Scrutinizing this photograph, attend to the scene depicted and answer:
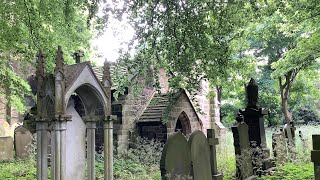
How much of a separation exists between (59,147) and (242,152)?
3.88 metres

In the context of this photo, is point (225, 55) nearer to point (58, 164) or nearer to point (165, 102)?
point (58, 164)

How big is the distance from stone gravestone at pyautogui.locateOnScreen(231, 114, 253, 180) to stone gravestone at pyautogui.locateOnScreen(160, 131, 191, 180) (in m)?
2.19

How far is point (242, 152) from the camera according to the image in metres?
7.38

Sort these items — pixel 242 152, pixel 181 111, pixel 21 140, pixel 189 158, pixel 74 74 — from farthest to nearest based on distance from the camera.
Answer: pixel 181 111 → pixel 21 140 → pixel 242 152 → pixel 74 74 → pixel 189 158

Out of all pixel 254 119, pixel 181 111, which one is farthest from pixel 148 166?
pixel 181 111

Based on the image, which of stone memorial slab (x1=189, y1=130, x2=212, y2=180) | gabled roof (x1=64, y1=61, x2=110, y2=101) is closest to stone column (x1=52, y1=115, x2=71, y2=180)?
gabled roof (x1=64, y1=61, x2=110, y2=101)

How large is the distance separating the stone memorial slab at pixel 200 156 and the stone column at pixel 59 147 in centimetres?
207

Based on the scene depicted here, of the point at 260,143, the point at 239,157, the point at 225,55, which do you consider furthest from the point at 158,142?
the point at 225,55

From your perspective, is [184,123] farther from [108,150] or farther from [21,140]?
[108,150]

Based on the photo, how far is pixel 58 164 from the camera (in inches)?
216

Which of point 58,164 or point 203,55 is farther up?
point 203,55

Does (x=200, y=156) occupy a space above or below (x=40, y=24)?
below

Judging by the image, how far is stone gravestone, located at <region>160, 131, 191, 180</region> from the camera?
16.3 ft

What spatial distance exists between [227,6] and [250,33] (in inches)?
280
